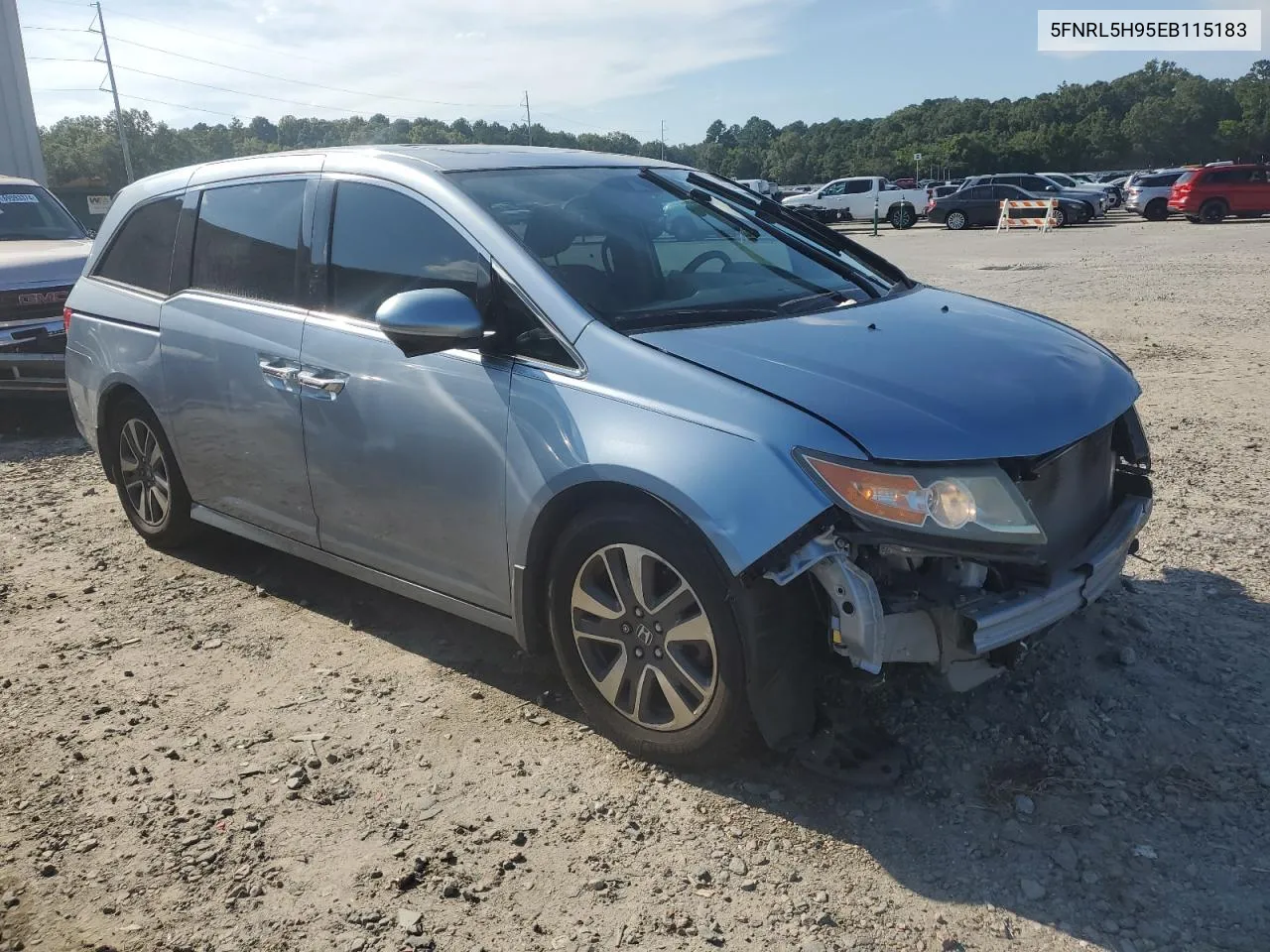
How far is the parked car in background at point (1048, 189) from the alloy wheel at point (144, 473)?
112ft

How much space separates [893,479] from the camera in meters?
2.72

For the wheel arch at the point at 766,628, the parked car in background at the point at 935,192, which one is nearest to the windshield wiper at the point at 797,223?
the wheel arch at the point at 766,628

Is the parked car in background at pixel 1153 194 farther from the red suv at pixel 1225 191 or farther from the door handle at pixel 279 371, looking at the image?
the door handle at pixel 279 371

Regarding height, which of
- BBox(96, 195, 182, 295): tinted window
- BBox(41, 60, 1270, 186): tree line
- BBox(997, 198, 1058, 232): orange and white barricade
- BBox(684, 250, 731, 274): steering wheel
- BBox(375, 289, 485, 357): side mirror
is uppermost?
BBox(41, 60, 1270, 186): tree line

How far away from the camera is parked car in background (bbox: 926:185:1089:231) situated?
33.4 metres

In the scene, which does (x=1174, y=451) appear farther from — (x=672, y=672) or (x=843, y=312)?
(x=672, y=672)

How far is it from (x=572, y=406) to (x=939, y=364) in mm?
1093

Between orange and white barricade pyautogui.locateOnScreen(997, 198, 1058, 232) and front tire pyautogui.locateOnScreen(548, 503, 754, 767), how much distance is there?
32399 millimetres

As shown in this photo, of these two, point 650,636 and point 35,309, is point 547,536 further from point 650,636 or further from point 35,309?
point 35,309

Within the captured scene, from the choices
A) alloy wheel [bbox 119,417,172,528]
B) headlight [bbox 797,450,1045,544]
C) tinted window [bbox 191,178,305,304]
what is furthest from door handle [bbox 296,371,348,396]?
headlight [bbox 797,450,1045,544]

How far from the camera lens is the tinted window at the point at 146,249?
4805mm

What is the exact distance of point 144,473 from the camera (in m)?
5.11

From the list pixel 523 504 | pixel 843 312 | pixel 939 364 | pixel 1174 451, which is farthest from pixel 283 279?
pixel 1174 451

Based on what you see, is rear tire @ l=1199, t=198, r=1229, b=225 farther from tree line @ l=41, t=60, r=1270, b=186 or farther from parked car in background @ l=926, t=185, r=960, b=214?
tree line @ l=41, t=60, r=1270, b=186
